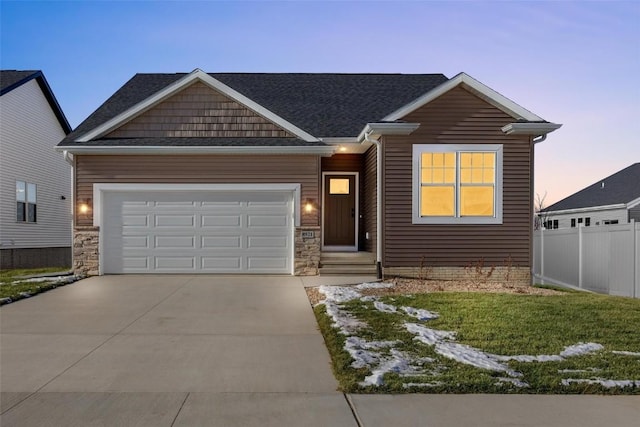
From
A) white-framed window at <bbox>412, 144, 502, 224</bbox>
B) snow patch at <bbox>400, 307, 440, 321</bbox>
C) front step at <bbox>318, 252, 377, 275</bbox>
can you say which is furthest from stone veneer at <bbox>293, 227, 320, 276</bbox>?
snow patch at <bbox>400, 307, 440, 321</bbox>

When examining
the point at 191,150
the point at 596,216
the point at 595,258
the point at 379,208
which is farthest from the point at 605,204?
the point at 191,150

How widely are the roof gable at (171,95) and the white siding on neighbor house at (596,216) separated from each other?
675 inches

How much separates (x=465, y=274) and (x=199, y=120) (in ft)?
26.7

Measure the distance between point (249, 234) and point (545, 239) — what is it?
1001 centimetres

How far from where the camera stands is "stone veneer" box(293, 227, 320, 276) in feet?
45.3

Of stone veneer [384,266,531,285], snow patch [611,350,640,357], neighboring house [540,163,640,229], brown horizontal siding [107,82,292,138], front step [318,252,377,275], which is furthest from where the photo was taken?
neighboring house [540,163,640,229]

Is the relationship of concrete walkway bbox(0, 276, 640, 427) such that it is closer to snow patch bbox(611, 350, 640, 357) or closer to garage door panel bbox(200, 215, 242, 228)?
snow patch bbox(611, 350, 640, 357)

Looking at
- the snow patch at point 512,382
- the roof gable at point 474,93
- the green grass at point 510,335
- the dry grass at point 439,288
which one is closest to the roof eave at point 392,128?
the roof gable at point 474,93

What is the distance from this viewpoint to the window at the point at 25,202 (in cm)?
2030

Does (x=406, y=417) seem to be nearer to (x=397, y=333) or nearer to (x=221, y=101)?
(x=397, y=333)

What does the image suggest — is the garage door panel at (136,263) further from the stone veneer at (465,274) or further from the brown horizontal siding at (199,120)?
the stone veneer at (465,274)

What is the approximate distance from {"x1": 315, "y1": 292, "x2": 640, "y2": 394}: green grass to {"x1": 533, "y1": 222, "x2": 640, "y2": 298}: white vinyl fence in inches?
69.6

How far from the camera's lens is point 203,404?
15.5ft

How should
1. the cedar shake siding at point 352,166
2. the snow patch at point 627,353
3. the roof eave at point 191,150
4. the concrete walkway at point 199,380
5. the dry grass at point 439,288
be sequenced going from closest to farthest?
the concrete walkway at point 199,380, the snow patch at point 627,353, the dry grass at point 439,288, the roof eave at point 191,150, the cedar shake siding at point 352,166
